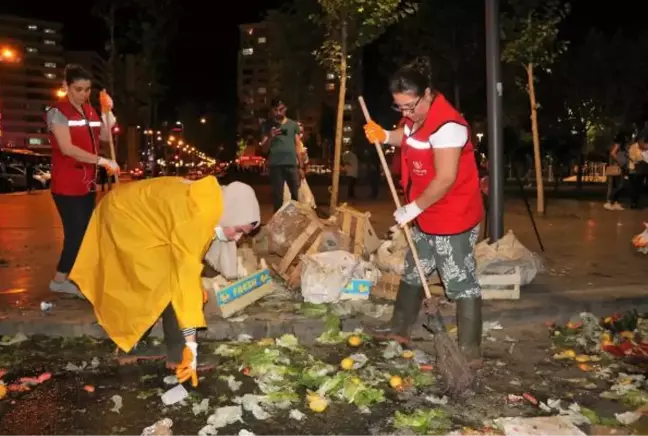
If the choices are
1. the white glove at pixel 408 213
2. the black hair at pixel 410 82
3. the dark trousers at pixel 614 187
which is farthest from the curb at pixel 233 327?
the dark trousers at pixel 614 187

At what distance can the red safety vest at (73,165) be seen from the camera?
611cm

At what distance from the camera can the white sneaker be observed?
257 inches

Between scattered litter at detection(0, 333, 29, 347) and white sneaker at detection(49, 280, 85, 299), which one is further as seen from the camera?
white sneaker at detection(49, 280, 85, 299)

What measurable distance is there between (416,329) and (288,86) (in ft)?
137

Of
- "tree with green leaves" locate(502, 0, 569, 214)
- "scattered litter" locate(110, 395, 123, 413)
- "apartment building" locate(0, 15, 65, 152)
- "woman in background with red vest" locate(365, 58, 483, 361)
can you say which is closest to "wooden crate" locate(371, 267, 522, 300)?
"woman in background with red vest" locate(365, 58, 483, 361)

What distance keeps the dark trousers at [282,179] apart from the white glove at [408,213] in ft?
17.5

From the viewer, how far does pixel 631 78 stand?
125 ft

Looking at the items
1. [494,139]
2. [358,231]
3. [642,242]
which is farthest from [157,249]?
[642,242]

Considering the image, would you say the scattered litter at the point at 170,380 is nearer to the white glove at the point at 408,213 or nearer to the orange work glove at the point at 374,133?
the white glove at the point at 408,213

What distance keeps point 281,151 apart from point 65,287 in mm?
3963

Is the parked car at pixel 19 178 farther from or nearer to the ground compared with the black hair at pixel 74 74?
nearer to the ground

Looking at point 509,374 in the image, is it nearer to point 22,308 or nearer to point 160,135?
point 22,308

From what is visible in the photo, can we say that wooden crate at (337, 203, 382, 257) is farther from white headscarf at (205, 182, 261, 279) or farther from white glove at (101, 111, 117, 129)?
white headscarf at (205, 182, 261, 279)

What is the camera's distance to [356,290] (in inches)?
251
